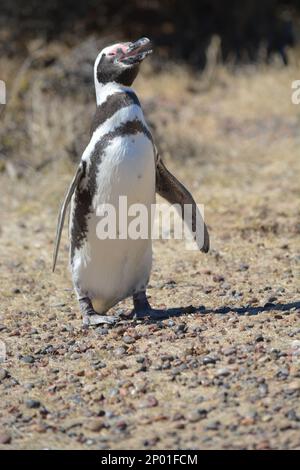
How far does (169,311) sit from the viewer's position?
4.95m

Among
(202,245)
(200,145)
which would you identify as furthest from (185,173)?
(202,245)

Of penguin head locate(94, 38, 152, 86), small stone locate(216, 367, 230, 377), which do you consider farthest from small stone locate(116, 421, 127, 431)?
penguin head locate(94, 38, 152, 86)

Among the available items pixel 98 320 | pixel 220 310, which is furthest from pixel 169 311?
pixel 98 320

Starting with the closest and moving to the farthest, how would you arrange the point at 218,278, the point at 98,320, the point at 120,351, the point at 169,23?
the point at 120,351 < the point at 98,320 < the point at 218,278 < the point at 169,23

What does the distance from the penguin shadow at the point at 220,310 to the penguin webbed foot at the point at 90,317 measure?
0.20 m

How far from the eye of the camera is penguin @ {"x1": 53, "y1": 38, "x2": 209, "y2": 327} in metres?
4.54

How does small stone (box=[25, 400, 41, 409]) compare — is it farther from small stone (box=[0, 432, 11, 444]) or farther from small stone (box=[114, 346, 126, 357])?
small stone (box=[114, 346, 126, 357])

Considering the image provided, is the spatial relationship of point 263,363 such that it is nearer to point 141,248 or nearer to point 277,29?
point 141,248

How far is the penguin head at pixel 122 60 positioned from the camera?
459cm

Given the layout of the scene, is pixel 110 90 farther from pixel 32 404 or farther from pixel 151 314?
pixel 32 404

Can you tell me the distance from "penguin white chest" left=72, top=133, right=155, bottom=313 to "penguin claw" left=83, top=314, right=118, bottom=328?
0.13 metres

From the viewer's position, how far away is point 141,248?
480 cm

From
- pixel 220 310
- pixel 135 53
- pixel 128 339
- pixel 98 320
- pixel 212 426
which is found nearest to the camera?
pixel 212 426

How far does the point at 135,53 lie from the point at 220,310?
138cm
